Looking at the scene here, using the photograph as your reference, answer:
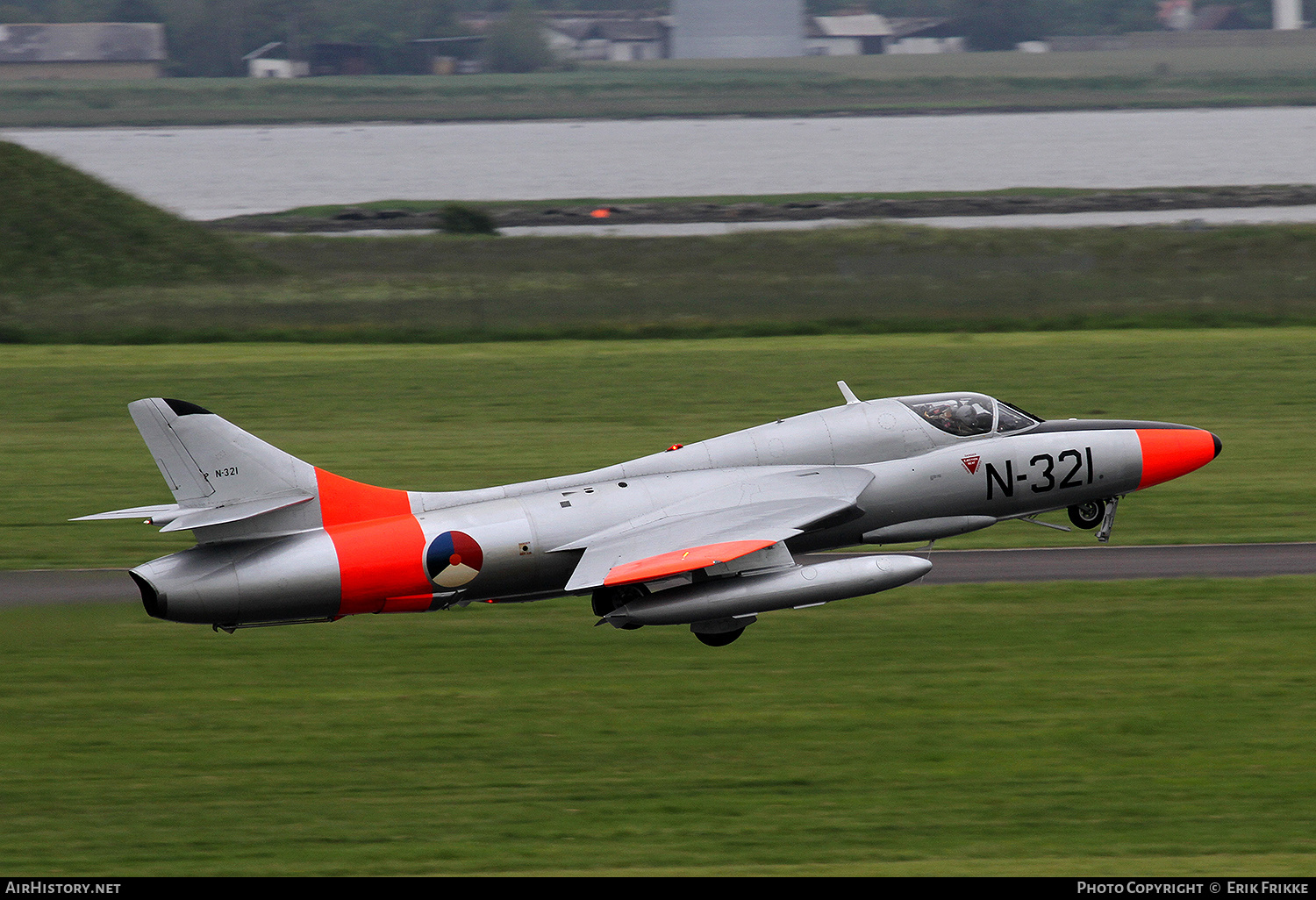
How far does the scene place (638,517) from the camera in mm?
17312

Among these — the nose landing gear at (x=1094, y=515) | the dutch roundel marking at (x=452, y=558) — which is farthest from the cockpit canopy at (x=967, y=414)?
the dutch roundel marking at (x=452, y=558)

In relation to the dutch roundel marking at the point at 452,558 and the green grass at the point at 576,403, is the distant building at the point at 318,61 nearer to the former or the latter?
the green grass at the point at 576,403

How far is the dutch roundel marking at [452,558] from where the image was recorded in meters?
16.4

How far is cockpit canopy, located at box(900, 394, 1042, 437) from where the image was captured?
18.8m

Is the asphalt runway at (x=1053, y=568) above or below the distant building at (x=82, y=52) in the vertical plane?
below

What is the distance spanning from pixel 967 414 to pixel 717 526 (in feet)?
14.5

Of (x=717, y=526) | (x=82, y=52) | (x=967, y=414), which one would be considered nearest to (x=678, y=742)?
(x=717, y=526)

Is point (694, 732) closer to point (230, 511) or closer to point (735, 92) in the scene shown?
point (230, 511)

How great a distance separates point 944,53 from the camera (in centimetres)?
19975

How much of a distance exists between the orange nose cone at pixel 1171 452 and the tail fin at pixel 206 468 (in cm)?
1178

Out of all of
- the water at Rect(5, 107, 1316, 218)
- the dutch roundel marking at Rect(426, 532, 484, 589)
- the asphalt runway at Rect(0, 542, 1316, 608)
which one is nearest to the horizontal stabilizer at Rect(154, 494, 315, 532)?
the dutch roundel marking at Rect(426, 532, 484, 589)

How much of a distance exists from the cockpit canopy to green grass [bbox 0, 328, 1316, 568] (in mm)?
3161

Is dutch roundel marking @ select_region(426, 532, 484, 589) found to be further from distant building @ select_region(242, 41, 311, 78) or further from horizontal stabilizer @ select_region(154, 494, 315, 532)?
distant building @ select_region(242, 41, 311, 78)

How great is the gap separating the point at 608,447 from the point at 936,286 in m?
18.1
